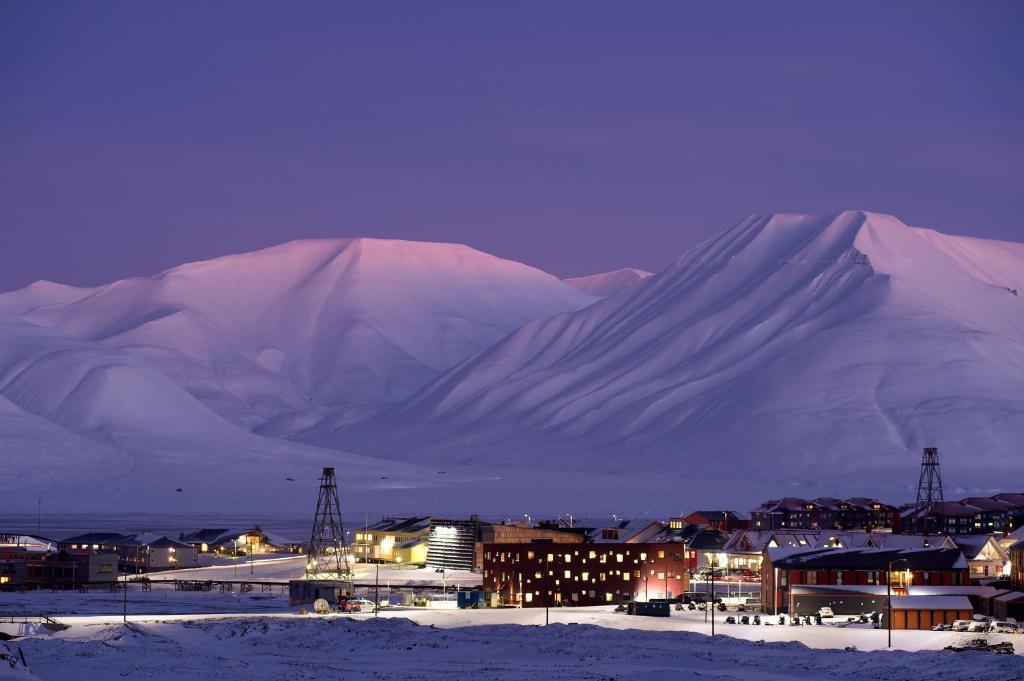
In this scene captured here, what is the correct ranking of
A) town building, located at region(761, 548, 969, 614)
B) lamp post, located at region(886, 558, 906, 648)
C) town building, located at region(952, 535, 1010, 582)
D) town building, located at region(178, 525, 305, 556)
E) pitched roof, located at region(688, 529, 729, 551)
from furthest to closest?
town building, located at region(178, 525, 305, 556) → pitched roof, located at region(688, 529, 729, 551) → town building, located at region(952, 535, 1010, 582) → town building, located at region(761, 548, 969, 614) → lamp post, located at region(886, 558, 906, 648)

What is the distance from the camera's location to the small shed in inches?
3730

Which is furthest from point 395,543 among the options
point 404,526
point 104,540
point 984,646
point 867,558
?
point 984,646

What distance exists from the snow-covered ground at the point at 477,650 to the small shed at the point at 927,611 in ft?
13.9

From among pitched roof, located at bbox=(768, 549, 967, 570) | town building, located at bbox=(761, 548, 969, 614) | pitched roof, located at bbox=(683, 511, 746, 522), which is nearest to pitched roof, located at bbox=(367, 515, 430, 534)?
pitched roof, located at bbox=(683, 511, 746, 522)

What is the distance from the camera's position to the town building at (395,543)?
146 metres

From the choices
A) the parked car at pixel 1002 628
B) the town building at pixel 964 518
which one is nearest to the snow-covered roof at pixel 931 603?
the parked car at pixel 1002 628

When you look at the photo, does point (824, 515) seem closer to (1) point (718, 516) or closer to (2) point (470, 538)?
(1) point (718, 516)

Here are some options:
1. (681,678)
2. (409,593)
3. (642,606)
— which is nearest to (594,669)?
(681,678)

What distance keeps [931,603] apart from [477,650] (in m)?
24.5

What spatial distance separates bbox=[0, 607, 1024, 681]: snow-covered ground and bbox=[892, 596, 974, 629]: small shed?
4.23 meters

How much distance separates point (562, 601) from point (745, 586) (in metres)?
16.9

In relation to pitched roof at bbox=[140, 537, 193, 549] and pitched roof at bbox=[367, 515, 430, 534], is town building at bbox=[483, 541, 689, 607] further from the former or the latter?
pitched roof at bbox=[367, 515, 430, 534]

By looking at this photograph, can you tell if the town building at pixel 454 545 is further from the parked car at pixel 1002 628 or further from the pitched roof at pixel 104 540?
the parked car at pixel 1002 628

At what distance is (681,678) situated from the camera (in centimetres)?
7325
